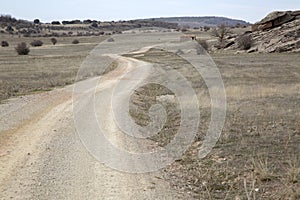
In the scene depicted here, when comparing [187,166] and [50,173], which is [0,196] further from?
[187,166]

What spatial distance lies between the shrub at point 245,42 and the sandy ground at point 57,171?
59.6m

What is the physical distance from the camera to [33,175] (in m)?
9.80

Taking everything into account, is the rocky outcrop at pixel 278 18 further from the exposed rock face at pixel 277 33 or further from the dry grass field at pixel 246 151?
the dry grass field at pixel 246 151

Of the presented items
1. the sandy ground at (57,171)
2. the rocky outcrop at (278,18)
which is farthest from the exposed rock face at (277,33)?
the sandy ground at (57,171)

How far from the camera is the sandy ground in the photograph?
8719mm

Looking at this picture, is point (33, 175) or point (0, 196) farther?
point (33, 175)

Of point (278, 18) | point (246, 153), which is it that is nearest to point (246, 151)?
point (246, 153)

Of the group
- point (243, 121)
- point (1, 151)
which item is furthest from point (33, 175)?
point (243, 121)

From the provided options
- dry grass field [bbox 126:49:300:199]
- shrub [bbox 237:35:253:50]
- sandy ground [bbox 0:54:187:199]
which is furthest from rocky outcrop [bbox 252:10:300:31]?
sandy ground [bbox 0:54:187:199]

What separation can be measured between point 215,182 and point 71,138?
17.8 feet

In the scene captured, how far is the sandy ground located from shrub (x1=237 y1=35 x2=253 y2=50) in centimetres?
5961

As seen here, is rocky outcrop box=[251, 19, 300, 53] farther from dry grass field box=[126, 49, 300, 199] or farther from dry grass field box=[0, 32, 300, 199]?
dry grass field box=[126, 49, 300, 199]

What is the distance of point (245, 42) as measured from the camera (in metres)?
73.2

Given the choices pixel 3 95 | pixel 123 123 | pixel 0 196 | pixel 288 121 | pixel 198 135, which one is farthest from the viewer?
pixel 3 95
